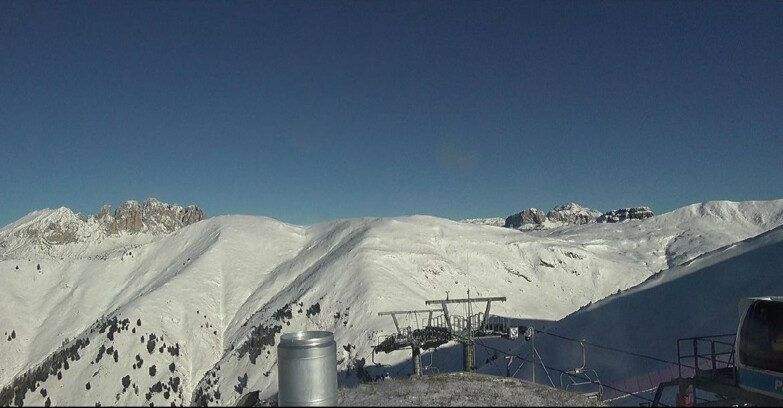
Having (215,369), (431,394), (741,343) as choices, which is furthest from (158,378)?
(741,343)

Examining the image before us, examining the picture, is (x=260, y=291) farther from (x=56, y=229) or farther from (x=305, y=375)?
(x=56, y=229)

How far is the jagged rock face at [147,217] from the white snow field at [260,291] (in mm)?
14367

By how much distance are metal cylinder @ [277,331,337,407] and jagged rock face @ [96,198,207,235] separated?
420 ft

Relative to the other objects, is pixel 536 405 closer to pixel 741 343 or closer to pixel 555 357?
pixel 741 343

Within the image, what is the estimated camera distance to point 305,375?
29.5ft

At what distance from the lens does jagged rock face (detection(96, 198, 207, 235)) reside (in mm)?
123869

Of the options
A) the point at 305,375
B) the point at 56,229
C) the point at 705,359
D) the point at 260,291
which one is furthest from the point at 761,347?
the point at 56,229

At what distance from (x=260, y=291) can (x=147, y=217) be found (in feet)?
299

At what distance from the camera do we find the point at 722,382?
1447cm

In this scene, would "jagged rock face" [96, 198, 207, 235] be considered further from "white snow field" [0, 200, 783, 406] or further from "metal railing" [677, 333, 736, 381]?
"metal railing" [677, 333, 736, 381]

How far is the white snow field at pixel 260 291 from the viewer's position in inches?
1730

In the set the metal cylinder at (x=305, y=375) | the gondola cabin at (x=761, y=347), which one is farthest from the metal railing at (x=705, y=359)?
the metal cylinder at (x=305, y=375)

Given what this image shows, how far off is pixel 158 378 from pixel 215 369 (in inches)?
204

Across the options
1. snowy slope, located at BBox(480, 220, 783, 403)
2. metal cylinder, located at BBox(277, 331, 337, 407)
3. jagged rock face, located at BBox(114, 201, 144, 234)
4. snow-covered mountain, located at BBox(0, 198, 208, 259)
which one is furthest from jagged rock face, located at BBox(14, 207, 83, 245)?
metal cylinder, located at BBox(277, 331, 337, 407)
